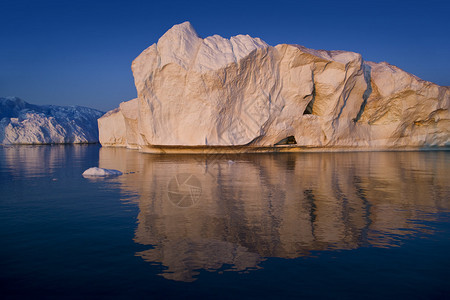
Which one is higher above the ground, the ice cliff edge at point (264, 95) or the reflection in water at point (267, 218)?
the ice cliff edge at point (264, 95)

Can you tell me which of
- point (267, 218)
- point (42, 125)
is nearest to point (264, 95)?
point (267, 218)

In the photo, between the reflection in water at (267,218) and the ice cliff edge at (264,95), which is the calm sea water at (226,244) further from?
the ice cliff edge at (264,95)

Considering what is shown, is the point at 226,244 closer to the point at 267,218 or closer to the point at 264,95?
the point at 267,218

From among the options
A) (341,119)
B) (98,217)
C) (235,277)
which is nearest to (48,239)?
(98,217)

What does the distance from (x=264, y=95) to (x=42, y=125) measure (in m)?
55.0

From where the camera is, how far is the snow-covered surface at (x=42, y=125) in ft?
194

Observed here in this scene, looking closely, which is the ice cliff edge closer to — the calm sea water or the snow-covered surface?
the calm sea water

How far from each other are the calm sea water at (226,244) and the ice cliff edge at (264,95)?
13.4 m

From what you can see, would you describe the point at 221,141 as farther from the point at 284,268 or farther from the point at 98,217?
the point at 284,268

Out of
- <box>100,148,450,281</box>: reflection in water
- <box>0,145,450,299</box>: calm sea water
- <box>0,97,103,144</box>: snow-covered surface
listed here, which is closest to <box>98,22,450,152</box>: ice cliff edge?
<box>100,148,450,281</box>: reflection in water

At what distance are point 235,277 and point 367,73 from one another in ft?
75.1

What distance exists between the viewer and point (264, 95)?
798 inches

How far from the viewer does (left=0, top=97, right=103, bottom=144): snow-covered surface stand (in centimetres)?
5922

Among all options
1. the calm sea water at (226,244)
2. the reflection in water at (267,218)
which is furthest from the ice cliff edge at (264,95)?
the calm sea water at (226,244)
